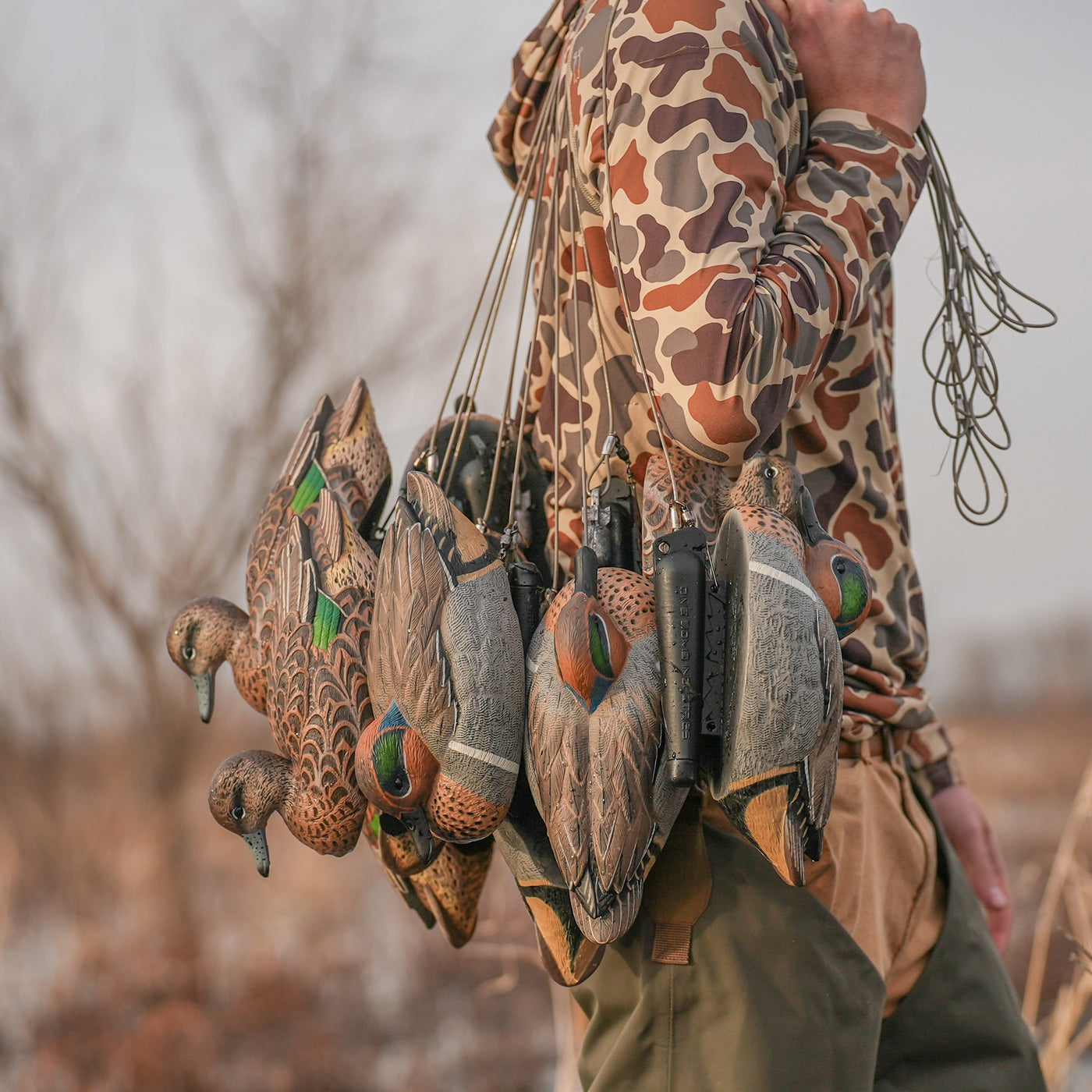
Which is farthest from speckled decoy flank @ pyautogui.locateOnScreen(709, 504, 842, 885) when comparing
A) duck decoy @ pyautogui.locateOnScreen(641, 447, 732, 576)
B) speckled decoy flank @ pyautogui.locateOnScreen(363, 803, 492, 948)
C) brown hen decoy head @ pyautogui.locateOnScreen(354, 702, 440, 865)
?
speckled decoy flank @ pyautogui.locateOnScreen(363, 803, 492, 948)

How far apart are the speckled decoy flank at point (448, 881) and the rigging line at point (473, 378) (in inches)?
→ 13.4

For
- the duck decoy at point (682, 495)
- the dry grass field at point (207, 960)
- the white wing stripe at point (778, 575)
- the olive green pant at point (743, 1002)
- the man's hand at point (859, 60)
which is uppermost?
the man's hand at point (859, 60)

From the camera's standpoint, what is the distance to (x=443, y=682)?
33.5 inches

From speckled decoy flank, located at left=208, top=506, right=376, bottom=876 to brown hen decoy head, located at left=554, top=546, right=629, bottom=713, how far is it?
21 centimetres

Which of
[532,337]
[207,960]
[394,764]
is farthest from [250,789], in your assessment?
[207,960]

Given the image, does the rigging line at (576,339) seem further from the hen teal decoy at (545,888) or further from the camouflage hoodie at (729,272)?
Answer: the hen teal decoy at (545,888)

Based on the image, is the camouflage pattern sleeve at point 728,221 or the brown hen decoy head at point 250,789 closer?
the camouflage pattern sleeve at point 728,221

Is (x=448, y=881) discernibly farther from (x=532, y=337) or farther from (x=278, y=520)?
(x=532, y=337)

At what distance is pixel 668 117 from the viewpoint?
901mm

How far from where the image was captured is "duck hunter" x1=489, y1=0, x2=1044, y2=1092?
89 centimetres

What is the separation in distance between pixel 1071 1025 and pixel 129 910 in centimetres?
292

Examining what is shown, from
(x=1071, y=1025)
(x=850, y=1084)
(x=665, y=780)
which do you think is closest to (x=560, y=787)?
(x=665, y=780)

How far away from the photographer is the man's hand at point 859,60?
1.00 meters

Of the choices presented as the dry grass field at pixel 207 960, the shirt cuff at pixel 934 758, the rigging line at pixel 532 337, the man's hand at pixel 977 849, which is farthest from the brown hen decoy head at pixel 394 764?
the dry grass field at pixel 207 960
